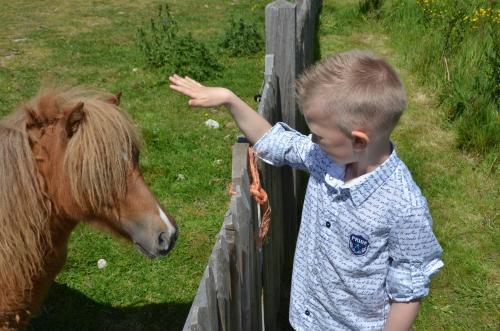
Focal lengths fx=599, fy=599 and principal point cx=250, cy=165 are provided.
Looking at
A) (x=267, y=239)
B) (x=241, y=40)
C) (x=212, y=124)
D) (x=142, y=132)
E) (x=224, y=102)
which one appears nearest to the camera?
(x=224, y=102)

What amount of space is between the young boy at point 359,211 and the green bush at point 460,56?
354 cm

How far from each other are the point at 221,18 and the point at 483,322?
7.42 m

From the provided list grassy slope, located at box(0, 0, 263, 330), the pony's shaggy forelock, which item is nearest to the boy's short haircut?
the pony's shaggy forelock

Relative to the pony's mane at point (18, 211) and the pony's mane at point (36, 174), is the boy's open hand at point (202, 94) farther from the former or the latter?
the pony's mane at point (18, 211)

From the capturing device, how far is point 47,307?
3881mm

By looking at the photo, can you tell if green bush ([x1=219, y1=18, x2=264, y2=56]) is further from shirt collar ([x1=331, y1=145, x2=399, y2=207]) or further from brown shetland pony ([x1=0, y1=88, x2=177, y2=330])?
shirt collar ([x1=331, y1=145, x2=399, y2=207])

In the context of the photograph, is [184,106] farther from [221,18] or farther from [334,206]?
[334,206]

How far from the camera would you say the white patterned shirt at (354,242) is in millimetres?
2020

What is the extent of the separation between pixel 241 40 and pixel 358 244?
6.40 meters

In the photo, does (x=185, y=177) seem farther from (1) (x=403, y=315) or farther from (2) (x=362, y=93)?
(2) (x=362, y=93)

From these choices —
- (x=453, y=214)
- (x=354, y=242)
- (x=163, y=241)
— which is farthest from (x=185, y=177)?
(x=354, y=242)

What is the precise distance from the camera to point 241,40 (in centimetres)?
818

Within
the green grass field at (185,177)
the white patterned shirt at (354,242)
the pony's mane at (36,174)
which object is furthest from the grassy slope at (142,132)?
the white patterned shirt at (354,242)

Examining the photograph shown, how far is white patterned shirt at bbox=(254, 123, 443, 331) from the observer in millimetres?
2020
